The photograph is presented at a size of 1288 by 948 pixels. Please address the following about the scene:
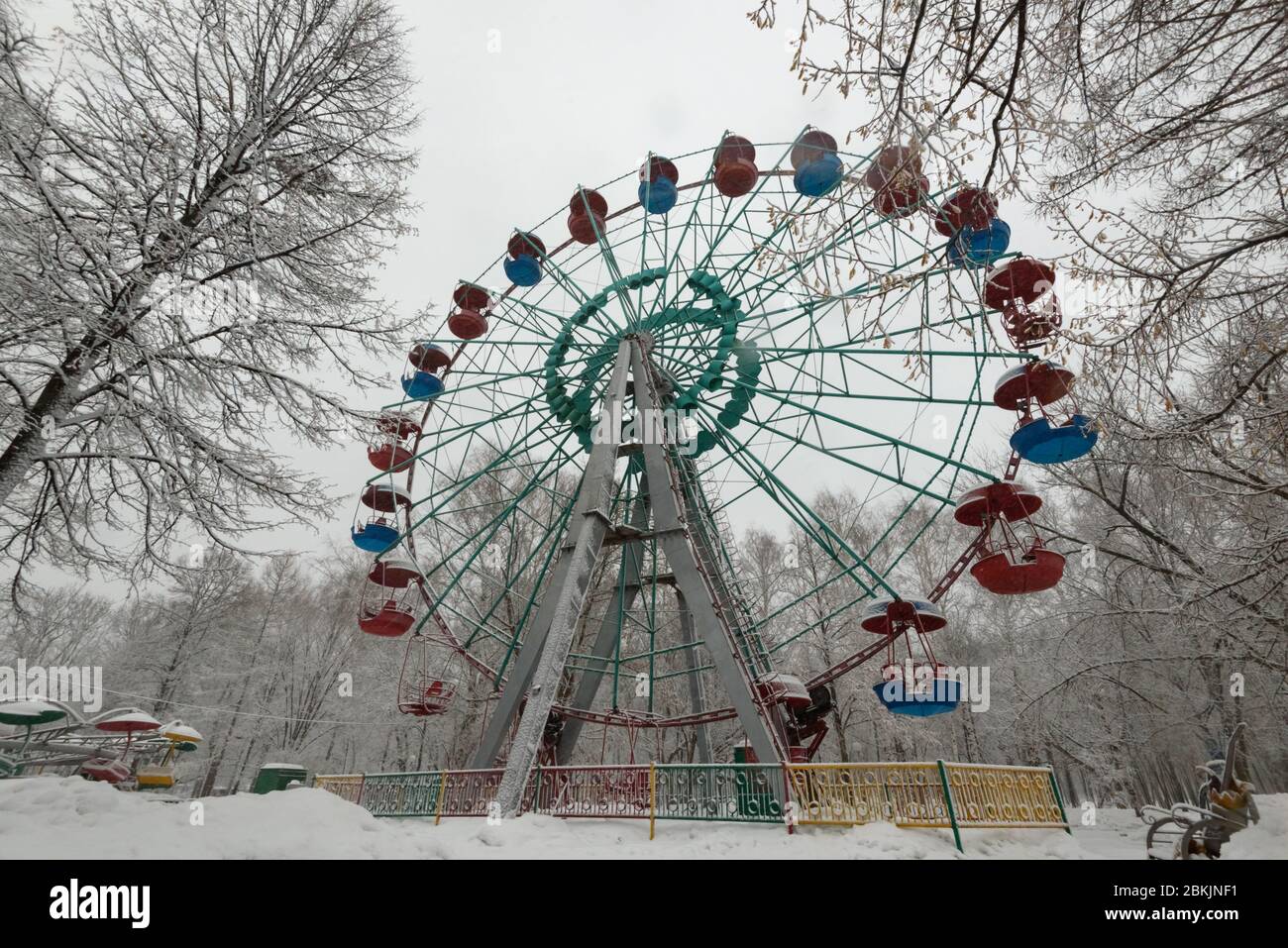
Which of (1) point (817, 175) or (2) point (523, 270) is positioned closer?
(1) point (817, 175)

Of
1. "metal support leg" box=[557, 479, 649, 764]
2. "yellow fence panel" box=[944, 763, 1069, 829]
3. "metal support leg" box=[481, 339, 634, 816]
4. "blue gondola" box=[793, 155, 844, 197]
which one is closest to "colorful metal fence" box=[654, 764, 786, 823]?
"metal support leg" box=[481, 339, 634, 816]

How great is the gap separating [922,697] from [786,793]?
11.1ft

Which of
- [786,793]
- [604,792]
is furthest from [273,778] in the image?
[786,793]

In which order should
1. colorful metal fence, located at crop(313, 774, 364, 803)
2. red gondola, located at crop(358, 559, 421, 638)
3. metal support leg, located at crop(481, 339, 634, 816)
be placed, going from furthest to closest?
red gondola, located at crop(358, 559, 421, 638)
colorful metal fence, located at crop(313, 774, 364, 803)
metal support leg, located at crop(481, 339, 634, 816)

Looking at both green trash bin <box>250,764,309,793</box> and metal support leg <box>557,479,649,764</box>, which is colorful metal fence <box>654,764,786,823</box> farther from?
green trash bin <box>250,764,309,793</box>

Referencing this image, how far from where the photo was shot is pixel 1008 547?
940cm

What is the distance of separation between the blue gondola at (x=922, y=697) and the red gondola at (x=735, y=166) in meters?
9.95

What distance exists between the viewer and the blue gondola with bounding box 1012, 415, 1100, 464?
8.97 meters

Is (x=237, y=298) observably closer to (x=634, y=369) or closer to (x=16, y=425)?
(x=16, y=425)

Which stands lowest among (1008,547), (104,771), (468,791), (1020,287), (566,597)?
(104,771)

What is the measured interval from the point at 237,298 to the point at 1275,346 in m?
9.44

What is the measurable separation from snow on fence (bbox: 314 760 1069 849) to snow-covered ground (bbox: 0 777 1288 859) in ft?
0.54

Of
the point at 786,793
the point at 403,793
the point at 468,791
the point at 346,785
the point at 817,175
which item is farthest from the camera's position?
the point at 817,175

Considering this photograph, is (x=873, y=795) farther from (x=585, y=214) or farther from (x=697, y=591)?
(x=585, y=214)
